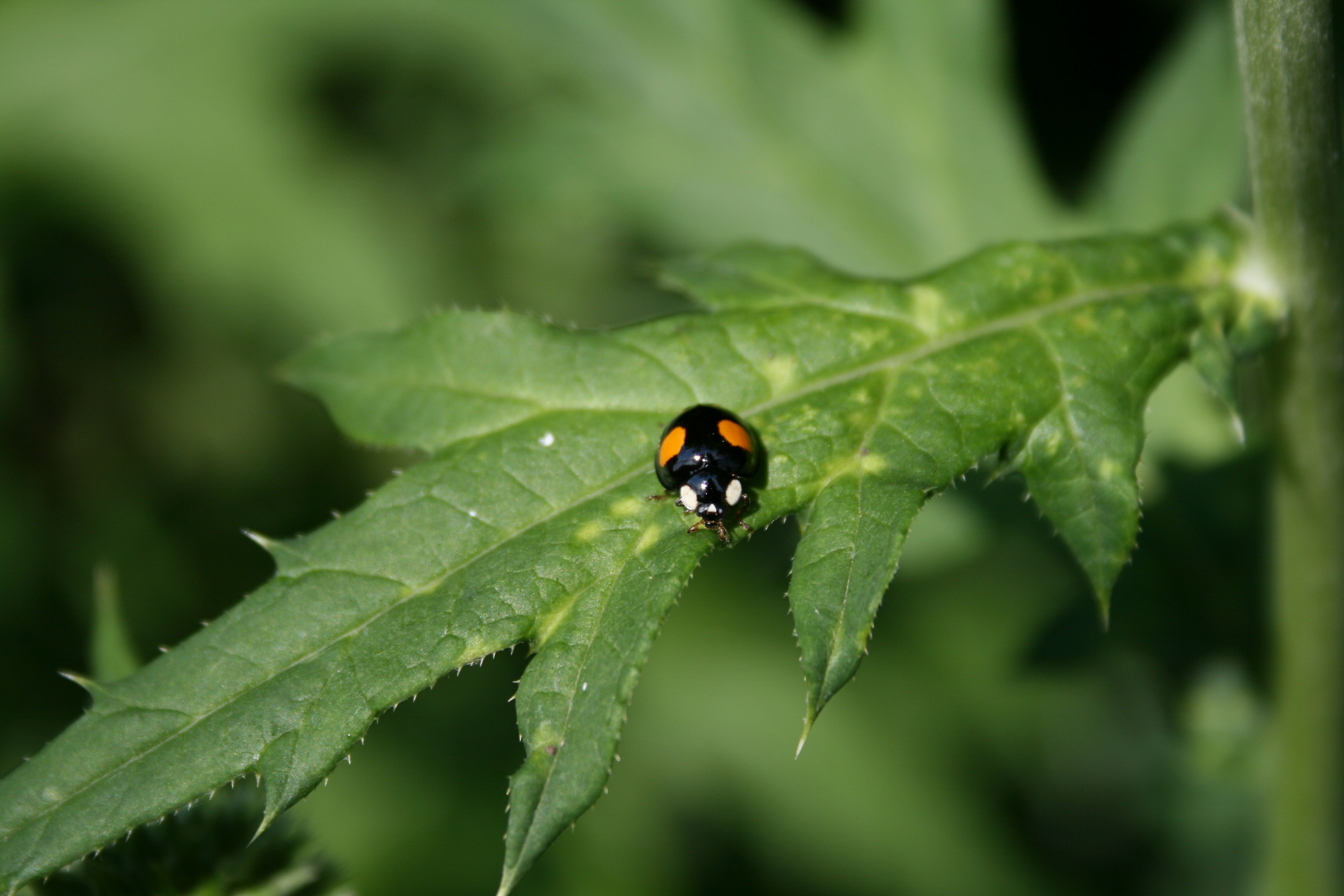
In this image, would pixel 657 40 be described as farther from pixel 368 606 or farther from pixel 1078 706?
pixel 1078 706

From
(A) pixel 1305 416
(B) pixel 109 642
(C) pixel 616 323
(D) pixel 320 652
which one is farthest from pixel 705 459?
(C) pixel 616 323

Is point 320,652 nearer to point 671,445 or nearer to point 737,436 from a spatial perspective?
point 671,445

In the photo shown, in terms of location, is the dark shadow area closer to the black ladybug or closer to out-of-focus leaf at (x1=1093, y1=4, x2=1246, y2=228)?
out-of-focus leaf at (x1=1093, y1=4, x2=1246, y2=228)

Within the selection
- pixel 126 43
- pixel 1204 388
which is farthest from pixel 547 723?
pixel 126 43

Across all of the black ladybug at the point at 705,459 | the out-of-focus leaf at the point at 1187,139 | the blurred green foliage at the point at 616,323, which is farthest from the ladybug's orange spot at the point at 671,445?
the out-of-focus leaf at the point at 1187,139

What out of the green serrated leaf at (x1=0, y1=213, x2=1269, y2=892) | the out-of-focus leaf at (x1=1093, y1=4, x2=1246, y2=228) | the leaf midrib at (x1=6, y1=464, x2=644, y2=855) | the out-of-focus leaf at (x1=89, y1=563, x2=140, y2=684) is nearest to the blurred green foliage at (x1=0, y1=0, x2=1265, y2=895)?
the out-of-focus leaf at (x1=1093, y1=4, x2=1246, y2=228)

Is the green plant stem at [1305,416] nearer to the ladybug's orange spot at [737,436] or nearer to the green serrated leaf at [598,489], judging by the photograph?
the green serrated leaf at [598,489]

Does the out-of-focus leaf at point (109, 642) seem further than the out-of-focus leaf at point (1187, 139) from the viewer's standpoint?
No
